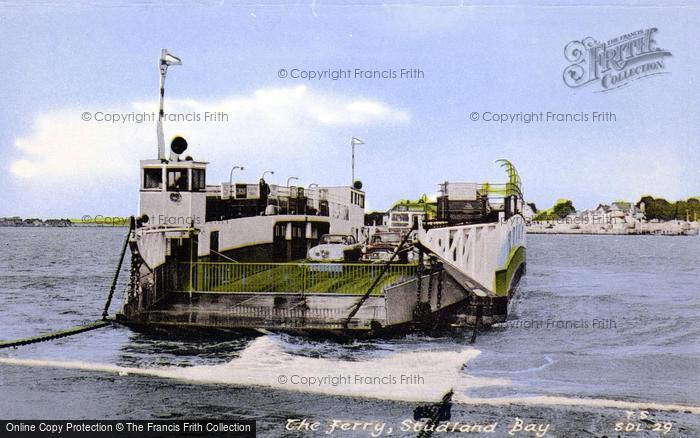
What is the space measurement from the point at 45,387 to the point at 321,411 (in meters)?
6.12

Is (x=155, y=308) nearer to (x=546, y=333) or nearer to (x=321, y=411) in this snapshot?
(x=321, y=411)

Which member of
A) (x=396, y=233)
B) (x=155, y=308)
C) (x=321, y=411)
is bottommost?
(x=321, y=411)

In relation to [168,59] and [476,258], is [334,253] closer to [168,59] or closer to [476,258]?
[476,258]

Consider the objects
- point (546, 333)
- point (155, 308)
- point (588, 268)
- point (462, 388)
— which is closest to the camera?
point (462, 388)

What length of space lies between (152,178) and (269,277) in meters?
5.18

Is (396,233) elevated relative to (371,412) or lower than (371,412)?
elevated

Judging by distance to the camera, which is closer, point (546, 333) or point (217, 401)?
point (217, 401)

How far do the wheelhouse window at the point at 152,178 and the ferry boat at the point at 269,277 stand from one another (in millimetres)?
29

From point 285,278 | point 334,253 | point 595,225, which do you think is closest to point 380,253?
point 334,253

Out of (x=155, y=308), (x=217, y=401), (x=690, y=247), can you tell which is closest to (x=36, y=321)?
(x=155, y=308)

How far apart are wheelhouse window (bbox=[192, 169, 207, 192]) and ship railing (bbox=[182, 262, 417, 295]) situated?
7.36 ft

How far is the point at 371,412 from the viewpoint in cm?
1192

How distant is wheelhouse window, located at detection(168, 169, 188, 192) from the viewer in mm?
18344

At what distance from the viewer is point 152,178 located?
60.0 feet
